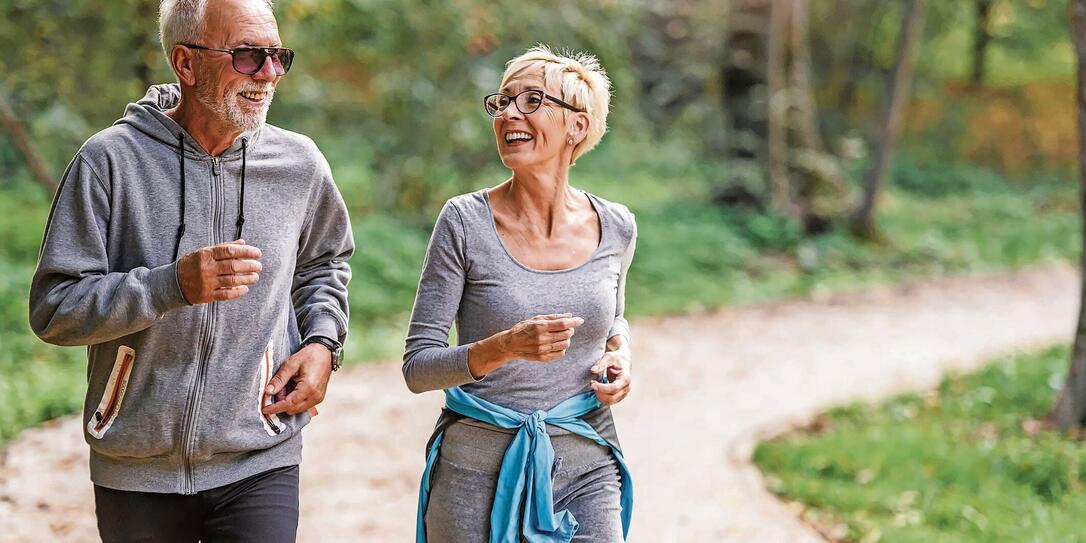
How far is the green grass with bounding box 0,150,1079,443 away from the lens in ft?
28.9

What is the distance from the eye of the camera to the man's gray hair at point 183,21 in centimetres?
283

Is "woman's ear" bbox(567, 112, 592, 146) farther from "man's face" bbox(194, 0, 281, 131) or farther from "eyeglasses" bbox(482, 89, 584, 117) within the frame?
"man's face" bbox(194, 0, 281, 131)

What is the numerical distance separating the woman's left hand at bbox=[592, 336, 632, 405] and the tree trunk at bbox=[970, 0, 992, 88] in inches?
926

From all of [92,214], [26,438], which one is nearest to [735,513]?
[26,438]

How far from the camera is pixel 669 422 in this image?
8.18m

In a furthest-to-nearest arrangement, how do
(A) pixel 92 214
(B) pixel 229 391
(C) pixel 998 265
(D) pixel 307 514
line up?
1. (C) pixel 998 265
2. (D) pixel 307 514
3. (B) pixel 229 391
4. (A) pixel 92 214

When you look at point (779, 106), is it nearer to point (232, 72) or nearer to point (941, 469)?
point (941, 469)

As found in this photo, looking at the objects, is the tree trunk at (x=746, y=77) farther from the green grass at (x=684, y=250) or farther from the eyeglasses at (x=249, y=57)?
the eyeglasses at (x=249, y=57)

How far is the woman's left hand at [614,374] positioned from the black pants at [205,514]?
2.79 ft

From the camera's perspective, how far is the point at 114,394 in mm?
2738

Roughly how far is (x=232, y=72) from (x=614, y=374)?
1266mm

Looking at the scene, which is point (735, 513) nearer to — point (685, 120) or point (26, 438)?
point (26, 438)

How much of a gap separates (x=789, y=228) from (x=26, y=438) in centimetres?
1060

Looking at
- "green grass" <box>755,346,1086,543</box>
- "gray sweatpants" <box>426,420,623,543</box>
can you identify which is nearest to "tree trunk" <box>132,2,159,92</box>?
"green grass" <box>755,346,1086,543</box>
